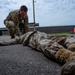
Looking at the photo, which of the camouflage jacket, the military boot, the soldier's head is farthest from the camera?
the camouflage jacket

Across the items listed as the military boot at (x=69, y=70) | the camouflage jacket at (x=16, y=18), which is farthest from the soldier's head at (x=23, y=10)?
the military boot at (x=69, y=70)

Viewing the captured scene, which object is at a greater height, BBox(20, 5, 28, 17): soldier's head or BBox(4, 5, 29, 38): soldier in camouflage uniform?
BBox(20, 5, 28, 17): soldier's head

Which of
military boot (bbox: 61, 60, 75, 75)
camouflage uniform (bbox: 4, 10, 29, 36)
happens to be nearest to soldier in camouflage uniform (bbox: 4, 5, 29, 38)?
camouflage uniform (bbox: 4, 10, 29, 36)

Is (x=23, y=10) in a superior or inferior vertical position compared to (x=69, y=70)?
superior

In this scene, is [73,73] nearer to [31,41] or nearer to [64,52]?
[64,52]

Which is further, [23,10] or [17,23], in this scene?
[17,23]

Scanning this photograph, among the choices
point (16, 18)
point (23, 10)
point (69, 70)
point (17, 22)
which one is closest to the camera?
point (69, 70)

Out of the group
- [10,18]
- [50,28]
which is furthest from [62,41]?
[50,28]

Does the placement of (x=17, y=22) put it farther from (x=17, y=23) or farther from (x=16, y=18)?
(x=16, y=18)

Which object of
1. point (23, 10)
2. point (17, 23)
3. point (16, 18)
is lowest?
point (17, 23)

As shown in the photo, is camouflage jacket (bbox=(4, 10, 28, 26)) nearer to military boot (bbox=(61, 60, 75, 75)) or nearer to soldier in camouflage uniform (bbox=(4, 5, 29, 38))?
soldier in camouflage uniform (bbox=(4, 5, 29, 38))

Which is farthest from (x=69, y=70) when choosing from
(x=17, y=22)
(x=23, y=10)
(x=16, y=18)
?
(x=17, y=22)

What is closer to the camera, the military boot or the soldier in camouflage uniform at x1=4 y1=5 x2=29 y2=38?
the military boot

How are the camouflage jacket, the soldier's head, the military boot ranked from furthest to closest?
1. the camouflage jacket
2. the soldier's head
3. the military boot
